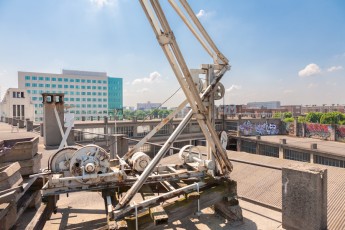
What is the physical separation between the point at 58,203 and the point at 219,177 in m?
4.02

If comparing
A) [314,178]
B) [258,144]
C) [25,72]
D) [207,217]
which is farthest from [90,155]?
[25,72]

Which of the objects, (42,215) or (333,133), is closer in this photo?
(42,215)

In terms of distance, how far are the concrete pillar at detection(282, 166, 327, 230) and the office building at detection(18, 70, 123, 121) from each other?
89.3 m

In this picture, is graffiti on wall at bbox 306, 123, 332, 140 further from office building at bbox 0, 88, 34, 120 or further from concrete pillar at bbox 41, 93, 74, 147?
office building at bbox 0, 88, 34, 120

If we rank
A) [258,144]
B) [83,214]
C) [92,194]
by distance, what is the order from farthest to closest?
[258,144]
[92,194]
[83,214]

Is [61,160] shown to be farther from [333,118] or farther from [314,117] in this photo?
[314,117]

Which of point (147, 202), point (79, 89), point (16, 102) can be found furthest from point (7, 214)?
point (79, 89)

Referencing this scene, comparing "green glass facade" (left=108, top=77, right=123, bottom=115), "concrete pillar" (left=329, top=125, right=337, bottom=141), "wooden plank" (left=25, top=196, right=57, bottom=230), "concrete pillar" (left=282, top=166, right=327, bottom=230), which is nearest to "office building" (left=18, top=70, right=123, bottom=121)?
"green glass facade" (left=108, top=77, right=123, bottom=115)

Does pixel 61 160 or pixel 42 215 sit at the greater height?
pixel 61 160

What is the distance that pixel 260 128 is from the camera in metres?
63.5

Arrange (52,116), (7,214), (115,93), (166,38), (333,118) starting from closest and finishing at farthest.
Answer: (7,214), (166,38), (52,116), (333,118), (115,93)

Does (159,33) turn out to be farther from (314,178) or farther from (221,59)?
(314,178)

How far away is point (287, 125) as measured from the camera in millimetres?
61938

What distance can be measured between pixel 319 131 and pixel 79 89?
3712 inches
